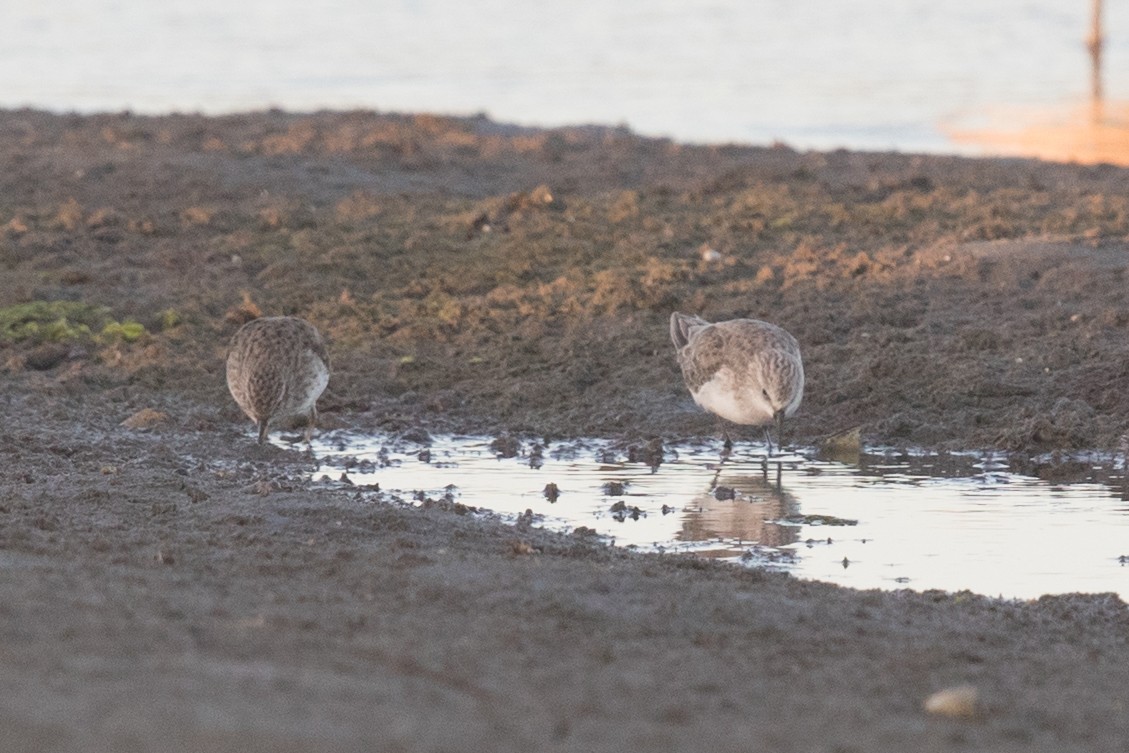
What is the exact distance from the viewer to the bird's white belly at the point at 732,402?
37.4 feet

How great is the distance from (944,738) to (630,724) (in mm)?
903

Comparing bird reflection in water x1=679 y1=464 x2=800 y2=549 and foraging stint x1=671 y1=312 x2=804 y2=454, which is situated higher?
foraging stint x1=671 y1=312 x2=804 y2=454

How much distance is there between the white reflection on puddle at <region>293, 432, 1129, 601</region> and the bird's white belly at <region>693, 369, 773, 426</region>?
0.92 feet

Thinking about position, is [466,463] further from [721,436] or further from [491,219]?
[491,219]

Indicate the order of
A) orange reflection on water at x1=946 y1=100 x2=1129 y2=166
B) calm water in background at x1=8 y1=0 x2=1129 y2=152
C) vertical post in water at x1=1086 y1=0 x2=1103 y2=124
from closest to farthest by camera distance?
orange reflection on water at x1=946 y1=100 x2=1129 y2=166, calm water in background at x1=8 y1=0 x2=1129 y2=152, vertical post in water at x1=1086 y1=0 x2=1103 y2=124

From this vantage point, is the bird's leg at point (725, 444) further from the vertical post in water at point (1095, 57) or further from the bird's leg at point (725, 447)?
the vertical post in water at point (1095, 57)

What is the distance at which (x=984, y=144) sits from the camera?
2384 centimetres

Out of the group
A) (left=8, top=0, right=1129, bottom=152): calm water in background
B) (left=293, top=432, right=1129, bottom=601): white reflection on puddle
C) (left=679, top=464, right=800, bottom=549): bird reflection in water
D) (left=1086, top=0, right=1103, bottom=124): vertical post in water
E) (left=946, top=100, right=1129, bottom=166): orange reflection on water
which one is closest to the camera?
(left=293, top=432, right=1129, bottom=601): white reflection on puddle

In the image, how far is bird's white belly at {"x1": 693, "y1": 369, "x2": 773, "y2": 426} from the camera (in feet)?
37.4

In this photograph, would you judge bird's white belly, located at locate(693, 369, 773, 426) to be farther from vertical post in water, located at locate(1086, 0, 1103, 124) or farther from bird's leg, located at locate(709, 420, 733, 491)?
vertical post in water, located at locate(1086, 0, 1103, 124)

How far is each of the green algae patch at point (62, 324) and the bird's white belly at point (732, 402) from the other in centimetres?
432

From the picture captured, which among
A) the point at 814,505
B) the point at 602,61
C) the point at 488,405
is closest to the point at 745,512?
the point at 814,505

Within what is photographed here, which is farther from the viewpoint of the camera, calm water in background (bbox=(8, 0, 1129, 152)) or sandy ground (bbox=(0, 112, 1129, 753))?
calm water in background (bbox=(8, 0, 1129, 152))

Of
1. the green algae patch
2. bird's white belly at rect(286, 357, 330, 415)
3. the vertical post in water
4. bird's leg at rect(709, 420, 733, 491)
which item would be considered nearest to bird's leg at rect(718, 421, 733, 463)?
bird's leg at rect(709, 420, 733, 491)
